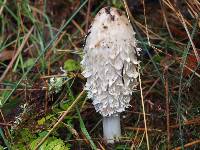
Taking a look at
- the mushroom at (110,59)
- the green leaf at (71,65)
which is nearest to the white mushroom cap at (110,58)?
the mushroom at (110,59)

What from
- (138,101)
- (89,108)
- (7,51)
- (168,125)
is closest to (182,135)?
(168,125)

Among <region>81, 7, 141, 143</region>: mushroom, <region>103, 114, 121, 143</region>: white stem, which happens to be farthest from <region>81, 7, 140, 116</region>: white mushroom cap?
<region>103, 114, 121, 143</region>: white stem

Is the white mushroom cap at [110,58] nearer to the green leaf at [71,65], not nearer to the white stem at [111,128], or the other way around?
the white stem at [111,128]

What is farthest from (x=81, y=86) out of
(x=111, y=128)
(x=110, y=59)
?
(x=110, y=59)

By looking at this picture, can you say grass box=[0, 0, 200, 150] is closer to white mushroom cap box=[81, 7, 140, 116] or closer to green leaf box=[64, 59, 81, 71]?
green leaf box=[64, 59, 81, 71]

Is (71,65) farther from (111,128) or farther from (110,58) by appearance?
(110,58)

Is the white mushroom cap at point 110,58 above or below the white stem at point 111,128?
above
